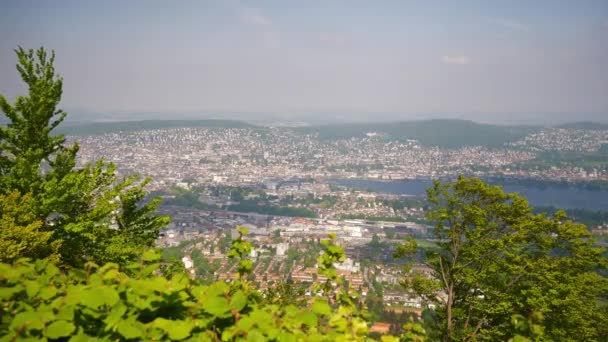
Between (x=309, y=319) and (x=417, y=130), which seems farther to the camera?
(x=417, y=130)

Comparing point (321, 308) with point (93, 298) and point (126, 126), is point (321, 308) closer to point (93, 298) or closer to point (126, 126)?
point (93, 298)

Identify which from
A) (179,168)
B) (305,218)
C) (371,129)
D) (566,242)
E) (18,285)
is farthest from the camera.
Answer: (371,129)

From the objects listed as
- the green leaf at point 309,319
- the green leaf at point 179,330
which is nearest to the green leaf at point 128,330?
the green leaf at point 179,330

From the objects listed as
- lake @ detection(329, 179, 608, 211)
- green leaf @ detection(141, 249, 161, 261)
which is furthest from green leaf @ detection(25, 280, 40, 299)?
lake @ detection(329, 179, 608, 211)

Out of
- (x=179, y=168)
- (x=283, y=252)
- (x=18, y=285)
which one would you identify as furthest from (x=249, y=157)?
(x=18, y=285)

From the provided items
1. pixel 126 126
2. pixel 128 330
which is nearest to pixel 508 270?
pixel 128 330

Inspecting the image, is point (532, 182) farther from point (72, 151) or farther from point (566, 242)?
point (72, 151)
